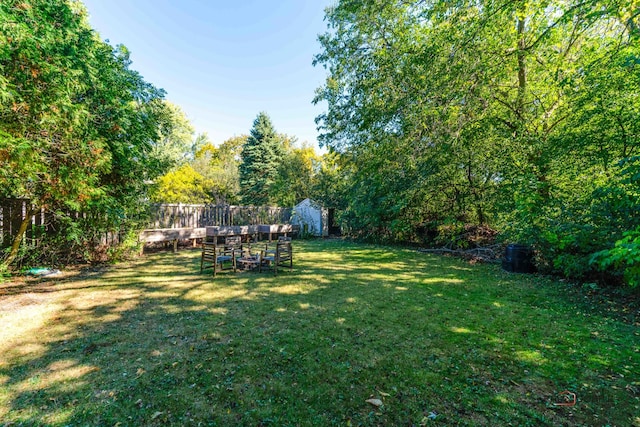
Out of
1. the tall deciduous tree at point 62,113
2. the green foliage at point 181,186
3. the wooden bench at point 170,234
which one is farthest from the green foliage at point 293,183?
the tall deciduous tree at point 62,113

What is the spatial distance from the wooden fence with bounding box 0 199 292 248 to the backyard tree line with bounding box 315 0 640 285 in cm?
650

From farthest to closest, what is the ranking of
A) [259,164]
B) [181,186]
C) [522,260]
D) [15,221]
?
[259,164]
[181,186]
[522,260]
[15,221]

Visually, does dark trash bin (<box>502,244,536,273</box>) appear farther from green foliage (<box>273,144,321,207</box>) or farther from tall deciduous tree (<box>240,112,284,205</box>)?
tall deciduous tree (<box>240,112,284,205</box>)

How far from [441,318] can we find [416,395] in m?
1.93

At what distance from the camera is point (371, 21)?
958 centimetres

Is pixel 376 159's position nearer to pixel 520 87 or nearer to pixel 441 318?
pixel 520 87

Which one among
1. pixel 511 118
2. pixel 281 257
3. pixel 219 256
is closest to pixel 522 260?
pixel 511 118

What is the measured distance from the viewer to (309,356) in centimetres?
282

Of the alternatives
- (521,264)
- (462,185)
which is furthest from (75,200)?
(462,185)

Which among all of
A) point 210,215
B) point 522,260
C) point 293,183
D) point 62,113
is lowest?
point 522,260

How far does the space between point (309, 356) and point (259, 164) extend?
71.1 feet

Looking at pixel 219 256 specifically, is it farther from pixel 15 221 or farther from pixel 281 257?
pixel 15 221

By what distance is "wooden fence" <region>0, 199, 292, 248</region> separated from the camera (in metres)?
5.89

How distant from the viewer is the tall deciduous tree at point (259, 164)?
2297 cm
